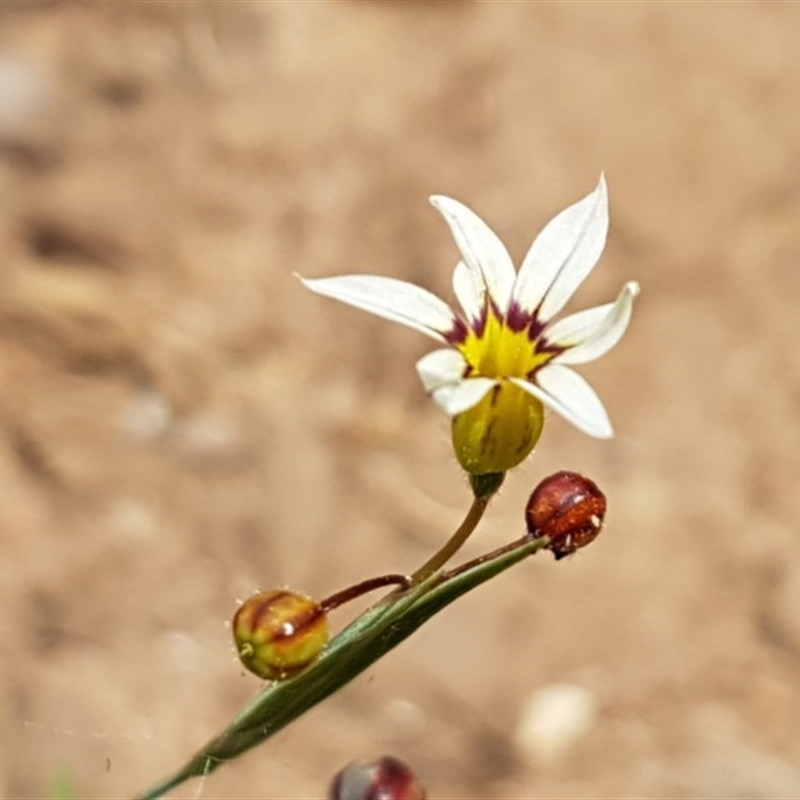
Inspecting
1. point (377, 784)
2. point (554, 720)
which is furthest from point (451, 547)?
point (554, 720)

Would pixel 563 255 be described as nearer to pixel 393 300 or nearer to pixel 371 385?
pixel 393 300

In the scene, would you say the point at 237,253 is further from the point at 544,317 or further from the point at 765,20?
the point at 544,317

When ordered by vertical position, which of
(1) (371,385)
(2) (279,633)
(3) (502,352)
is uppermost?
(1) (371,385)

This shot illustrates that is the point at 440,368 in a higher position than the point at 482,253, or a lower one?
lower

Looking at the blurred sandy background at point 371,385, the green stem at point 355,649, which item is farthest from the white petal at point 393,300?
the blurred sandy background at point 371,385

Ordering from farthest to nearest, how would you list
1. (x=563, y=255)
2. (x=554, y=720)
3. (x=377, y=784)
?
(x=554, y=720), (x=377, y=784), (x=563, y=255)

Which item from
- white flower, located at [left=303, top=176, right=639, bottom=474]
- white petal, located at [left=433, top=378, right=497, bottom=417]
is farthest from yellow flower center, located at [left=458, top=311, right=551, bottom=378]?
white petal, located at [left=433, top=378, right=497, bottom=417]

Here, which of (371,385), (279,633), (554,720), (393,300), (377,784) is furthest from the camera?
(371,385)

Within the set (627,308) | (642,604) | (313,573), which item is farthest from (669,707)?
(627,308)

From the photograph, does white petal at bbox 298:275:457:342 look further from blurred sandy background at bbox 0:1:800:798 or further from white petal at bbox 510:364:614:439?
blurred sandy background at bbox 0:1:800:798
